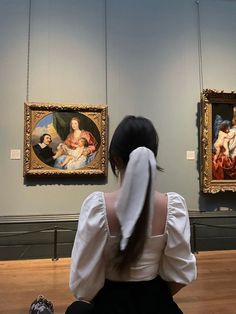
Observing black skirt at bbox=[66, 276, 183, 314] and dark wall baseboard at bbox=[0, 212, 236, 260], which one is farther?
dark wall baseboard at bbox=[0, 212, 236, 260]

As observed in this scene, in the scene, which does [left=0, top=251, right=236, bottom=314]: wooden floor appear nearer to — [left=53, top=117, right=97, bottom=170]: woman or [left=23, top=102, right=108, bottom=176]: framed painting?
[left=23, top=102, right=108, bottom=176]: framed painting

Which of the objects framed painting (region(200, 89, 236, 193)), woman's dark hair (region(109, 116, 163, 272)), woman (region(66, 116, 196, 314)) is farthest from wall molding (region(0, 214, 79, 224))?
woman's dark hair (region(109, 116, 163, 272))

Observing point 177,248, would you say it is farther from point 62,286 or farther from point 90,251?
point 62,286

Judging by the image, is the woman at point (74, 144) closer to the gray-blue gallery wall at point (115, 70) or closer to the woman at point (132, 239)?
the gray-blue gallery wall at point (115, 70)

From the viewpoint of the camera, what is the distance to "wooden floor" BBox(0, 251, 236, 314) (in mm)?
4484

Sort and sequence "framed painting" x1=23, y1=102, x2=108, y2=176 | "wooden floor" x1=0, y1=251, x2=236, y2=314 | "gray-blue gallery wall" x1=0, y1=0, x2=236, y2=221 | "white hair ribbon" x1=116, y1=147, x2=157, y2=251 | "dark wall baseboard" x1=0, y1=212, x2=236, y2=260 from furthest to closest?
"gray-blue gallery wall" x1=0, y1=0, x2=236, y2=221 < "framed painting" x1=23, y1=102, x2=108, y2=176 < "dark wall baseboard" x1=0, y1=212, x2=236, y2=260 < "wooden floor" x1=0, y1=251, x2=236, y2=314 < "white hair ribbon" x1=116, y1=147, x2=157, y2=251

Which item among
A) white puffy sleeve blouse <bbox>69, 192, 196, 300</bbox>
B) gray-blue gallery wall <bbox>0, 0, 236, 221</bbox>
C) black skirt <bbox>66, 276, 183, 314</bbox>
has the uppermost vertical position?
gray-blue gallery wall <bbox>0, 0, 236, 221</bbox>

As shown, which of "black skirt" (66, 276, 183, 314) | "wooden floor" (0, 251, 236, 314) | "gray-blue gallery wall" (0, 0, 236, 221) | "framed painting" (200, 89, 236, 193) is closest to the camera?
"black skirt" (66, 276, 183, 314)

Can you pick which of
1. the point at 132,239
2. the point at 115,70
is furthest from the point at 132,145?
the point at 115,70

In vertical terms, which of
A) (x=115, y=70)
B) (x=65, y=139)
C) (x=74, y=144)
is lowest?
(x=74, y=144)

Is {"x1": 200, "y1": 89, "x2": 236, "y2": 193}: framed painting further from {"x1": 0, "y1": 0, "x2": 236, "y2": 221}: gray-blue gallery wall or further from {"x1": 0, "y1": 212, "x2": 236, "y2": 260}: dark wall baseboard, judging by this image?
{"x1": 0, "y1": 212, "x2": 236, "y2": 260}: dark wall baseboard

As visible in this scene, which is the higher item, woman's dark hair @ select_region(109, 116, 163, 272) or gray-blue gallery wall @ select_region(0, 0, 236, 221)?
gray-blue gallery wall @ select_region(0, 0, 236, 221)

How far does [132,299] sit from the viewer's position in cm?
196

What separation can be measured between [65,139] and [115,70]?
196cm
